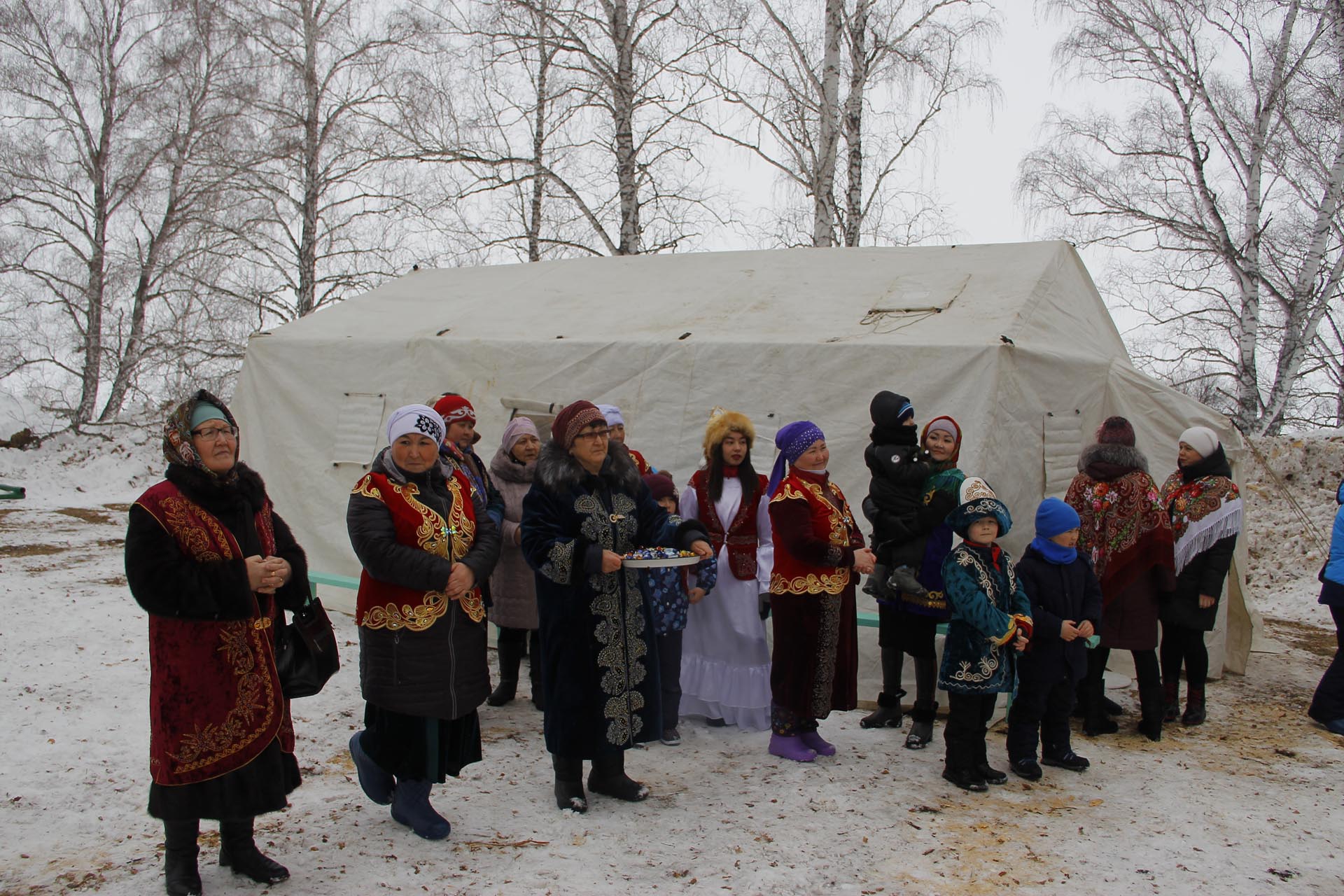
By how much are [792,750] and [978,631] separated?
99cm

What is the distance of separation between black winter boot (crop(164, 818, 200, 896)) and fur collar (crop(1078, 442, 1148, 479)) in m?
4.09

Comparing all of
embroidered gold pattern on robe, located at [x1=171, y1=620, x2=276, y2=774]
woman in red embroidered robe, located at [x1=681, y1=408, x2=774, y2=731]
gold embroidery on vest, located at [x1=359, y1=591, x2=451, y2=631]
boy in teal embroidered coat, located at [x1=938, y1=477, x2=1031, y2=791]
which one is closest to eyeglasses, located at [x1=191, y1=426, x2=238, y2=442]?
embroidered gold pattern on robe, located at [x1=171, y1=620, x2=276, y2=774]

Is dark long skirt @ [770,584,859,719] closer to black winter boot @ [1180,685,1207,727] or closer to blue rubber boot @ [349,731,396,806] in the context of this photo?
blue rubber boot @ [349,731,396,806]

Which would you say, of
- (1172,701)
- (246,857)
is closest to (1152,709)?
(1172,701)

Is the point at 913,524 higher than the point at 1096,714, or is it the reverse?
the point at 913,524

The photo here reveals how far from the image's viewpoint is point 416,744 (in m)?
3.20

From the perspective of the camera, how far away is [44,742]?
13.4ft

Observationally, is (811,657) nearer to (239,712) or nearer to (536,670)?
(536,670)

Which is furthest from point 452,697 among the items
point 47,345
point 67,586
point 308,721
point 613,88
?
point 47,345

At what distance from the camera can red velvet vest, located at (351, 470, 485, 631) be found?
312cm

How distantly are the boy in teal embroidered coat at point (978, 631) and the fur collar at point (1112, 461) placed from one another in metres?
1.04

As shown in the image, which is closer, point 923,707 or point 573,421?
point 573,421

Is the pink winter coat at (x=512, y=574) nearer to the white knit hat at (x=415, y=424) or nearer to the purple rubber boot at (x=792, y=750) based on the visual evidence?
the purple rubber boot at (x=792, y=750)

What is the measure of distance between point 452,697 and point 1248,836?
2914 millimetres
